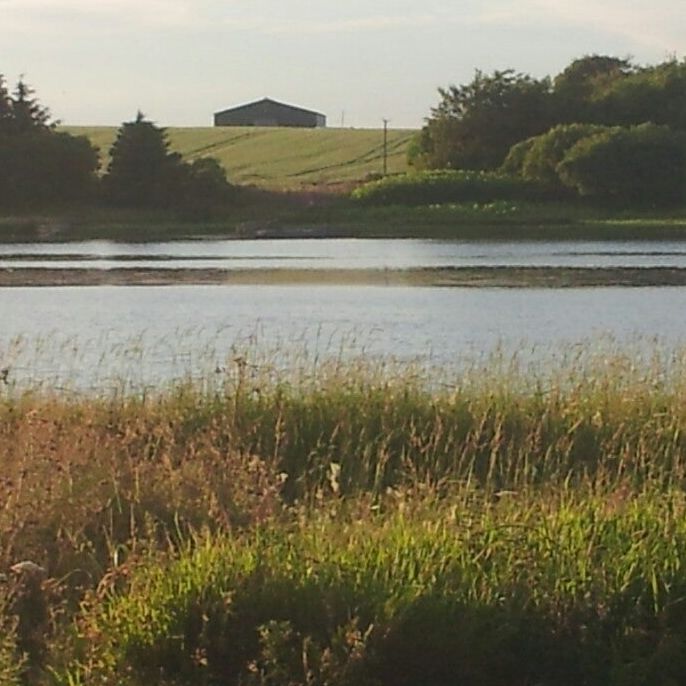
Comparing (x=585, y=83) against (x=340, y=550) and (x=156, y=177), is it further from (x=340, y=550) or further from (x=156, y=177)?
(x=340, y=550)

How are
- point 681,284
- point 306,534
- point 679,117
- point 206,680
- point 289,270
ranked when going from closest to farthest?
1. point 206,680
2. point 306,534
3. point 681,284
4. point 289,270
5. point 679,117

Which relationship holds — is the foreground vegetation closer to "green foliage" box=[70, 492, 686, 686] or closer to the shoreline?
"green foliage" box=[70, 492, 686, 686]

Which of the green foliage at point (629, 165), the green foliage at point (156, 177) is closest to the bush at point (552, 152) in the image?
the green foliage at point (629, 165)

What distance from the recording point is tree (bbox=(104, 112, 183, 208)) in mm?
64312

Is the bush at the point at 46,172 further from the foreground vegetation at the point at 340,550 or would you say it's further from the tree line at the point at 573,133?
the foreground vegetation at the point at 340,550

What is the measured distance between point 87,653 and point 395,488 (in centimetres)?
328

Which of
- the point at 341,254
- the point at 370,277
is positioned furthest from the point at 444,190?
the point at 370,277

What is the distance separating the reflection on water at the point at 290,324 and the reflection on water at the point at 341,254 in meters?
9.28

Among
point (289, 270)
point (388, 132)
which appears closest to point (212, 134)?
point (388, 132)

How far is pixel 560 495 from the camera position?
339 inches

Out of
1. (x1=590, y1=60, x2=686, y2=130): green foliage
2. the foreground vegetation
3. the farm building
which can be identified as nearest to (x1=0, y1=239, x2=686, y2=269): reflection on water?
(x1=590, y1=60, x2=686, y2=130): green foliage

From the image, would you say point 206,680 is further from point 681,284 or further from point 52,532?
point 681,284

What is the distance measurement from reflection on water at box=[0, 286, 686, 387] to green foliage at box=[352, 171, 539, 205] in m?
32.4

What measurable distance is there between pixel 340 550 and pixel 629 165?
200 ft
